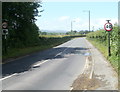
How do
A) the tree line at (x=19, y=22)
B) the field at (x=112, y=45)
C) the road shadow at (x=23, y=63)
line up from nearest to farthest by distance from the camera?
the field at (x=112, y=45), the road shadow at (x=23, y=63), the tree line at (x=19, y=22)

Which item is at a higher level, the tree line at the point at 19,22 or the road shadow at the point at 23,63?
the tree line at the point at 19,22

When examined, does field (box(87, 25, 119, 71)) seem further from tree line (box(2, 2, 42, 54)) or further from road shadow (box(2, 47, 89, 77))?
tree line (box(2, 2, 42, 54))

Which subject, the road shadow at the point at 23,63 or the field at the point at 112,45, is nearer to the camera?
the field at the point at 112,45

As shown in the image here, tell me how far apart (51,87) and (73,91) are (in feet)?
4.01

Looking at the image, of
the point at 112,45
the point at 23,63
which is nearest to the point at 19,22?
the point at 23,63

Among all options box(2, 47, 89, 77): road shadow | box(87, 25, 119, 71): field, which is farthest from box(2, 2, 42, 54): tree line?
box(87, 25, 119, 71): field

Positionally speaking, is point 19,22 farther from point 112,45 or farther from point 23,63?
point 112,45

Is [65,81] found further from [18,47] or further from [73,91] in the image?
[18,47]

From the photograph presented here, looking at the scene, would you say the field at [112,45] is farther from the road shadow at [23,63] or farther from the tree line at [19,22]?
the tree line at [19,22]

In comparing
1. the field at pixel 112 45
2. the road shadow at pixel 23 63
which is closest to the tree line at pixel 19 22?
the road shadow at pixel 23 63

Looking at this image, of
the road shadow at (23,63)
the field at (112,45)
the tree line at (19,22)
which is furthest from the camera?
the tree line at (19,22)

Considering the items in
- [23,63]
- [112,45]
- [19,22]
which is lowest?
[23,63]

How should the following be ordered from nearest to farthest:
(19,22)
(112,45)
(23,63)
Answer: (112,45), (23,63), (19,22)

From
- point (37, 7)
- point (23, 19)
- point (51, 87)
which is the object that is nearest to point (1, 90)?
point (51, 87)
